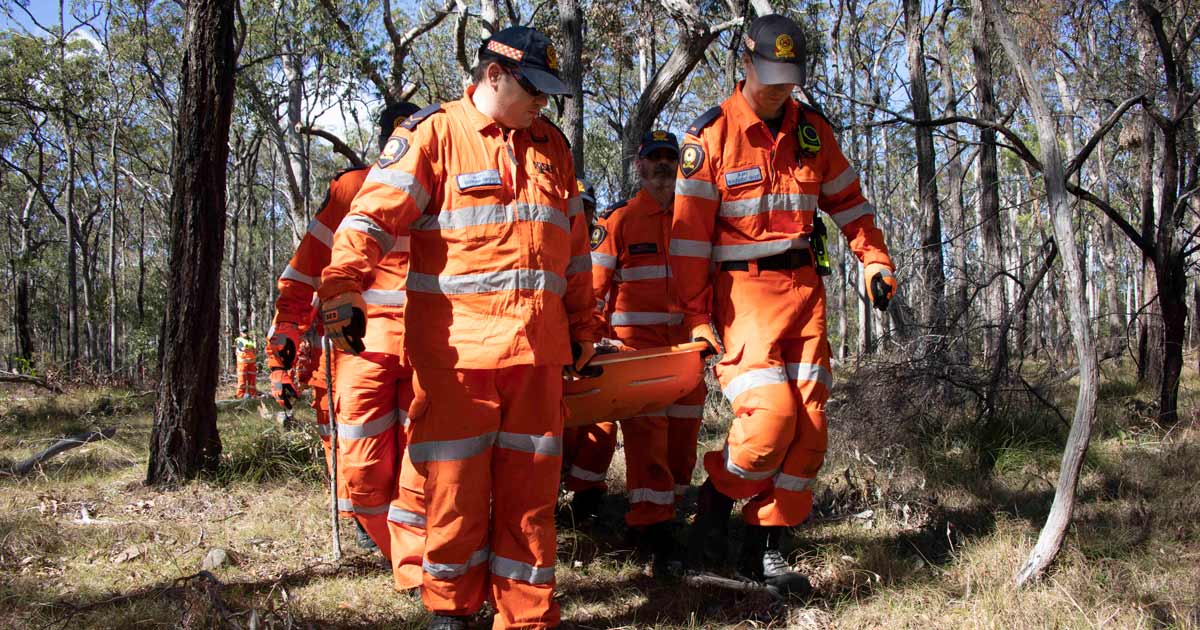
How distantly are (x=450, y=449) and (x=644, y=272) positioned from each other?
1.95 m

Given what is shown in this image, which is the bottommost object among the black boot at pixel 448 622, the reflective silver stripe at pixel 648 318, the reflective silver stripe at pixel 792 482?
the black boot at pixel 448 622

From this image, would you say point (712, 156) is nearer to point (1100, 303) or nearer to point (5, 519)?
point (5, 519)

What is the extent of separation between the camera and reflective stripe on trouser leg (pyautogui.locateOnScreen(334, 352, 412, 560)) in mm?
3668

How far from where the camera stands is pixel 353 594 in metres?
3.48

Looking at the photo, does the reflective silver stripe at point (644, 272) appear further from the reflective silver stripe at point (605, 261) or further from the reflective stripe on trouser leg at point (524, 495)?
the reflective stripe on trouser leg at point (524, 495)

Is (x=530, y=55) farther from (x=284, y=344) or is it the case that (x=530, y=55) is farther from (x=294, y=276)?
(x=284, y=344)

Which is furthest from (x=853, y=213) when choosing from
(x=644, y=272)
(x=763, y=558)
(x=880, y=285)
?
(x=763, y=558)

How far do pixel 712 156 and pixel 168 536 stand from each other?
3.40 metres

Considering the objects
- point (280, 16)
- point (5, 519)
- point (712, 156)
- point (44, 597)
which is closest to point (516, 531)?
point (712, 156)

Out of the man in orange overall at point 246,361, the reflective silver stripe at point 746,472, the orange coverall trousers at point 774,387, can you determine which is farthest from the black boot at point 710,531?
the man in orange overall at point 246,361

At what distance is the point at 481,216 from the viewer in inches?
111

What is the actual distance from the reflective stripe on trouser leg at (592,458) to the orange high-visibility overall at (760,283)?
3.65ft

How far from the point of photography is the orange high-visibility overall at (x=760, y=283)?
3324mm

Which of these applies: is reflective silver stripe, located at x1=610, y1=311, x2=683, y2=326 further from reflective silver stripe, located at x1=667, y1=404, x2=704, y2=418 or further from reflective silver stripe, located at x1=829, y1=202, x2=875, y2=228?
reflective silver stripe, located at x1=829, y1=202, x2=875, y2=228
